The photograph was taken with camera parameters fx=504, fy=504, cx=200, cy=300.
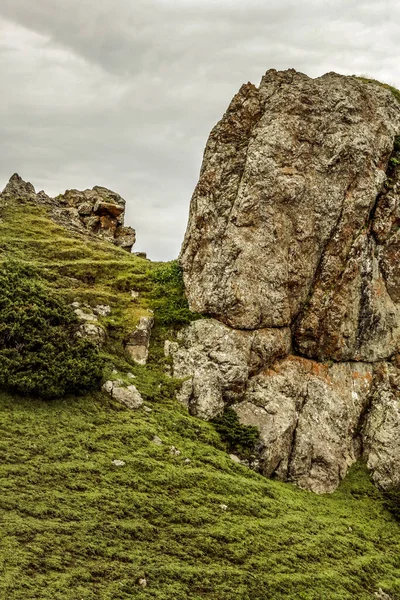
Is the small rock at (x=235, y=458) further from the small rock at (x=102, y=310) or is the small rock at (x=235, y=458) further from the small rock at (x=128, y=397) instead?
the small rock at (x=102, y=310)

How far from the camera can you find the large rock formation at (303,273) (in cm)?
2642

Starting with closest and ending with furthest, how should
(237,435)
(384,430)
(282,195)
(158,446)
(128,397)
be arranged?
(158,446)
(128,397)
(237,435)
(384,430)
(282,195)

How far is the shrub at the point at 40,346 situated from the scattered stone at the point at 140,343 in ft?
10.5

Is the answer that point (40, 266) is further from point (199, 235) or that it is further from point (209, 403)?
point (209, 403)

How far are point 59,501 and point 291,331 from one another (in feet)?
57.7

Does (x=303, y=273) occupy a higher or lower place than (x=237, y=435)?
A: higher

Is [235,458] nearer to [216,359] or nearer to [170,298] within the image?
[216,359]

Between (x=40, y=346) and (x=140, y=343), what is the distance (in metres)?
6.26

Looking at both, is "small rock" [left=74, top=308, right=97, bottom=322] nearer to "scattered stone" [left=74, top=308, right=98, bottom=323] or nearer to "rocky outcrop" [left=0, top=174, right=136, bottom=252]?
"scattered stone" [left=74, top=308, right=98, bottom=323]

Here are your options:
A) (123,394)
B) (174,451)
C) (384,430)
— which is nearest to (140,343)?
(123,394)

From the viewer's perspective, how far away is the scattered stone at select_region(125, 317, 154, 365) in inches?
1051

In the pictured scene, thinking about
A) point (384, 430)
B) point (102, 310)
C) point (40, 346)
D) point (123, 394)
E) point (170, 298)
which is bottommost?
point (384, 430)

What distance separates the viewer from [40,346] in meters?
22.3

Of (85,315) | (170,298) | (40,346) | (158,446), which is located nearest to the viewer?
(158,446)
